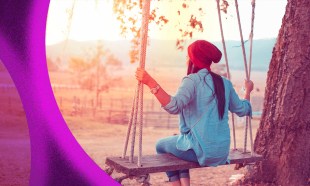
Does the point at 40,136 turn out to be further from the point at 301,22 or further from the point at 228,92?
the point at 301,22

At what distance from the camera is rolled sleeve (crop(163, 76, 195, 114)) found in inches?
127

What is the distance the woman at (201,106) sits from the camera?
3.26 meters

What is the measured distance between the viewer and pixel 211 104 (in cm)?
338

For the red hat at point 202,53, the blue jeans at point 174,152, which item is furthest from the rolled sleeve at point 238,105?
the blue jeans at point 174,152

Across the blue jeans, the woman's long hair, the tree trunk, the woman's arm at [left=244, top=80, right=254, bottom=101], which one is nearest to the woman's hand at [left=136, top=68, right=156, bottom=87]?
the woman's long hair

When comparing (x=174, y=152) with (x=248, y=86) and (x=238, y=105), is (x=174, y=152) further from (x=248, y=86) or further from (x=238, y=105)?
(x=248, y=86)

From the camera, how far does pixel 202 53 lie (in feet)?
10.9

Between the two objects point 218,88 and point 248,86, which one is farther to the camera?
point 248,86

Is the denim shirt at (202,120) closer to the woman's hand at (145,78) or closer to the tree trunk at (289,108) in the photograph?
the woman's hand at (145,78)

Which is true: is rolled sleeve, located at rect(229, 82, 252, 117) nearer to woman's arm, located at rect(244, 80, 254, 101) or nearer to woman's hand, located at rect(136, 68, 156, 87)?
woman's arm, located at rect(244, 80, 254, 101)

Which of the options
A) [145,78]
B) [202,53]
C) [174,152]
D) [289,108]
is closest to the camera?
[145,78]

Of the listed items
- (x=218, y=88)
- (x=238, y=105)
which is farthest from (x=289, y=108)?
(x=218, y=88)

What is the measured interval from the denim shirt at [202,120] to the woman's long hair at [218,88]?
3 cm
